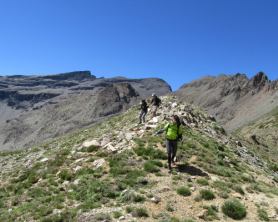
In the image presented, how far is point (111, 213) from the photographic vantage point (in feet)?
24.0

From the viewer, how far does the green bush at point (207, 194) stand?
823 centimetres

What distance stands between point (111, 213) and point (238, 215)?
16.6 ft

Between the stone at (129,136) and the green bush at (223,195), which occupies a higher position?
the stone at (129,136)

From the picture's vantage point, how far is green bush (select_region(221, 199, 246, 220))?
23.7 feet

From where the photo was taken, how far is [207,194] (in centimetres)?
834

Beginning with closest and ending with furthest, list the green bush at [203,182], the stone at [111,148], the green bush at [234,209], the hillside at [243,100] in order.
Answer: the green bush at [234,209] < the green bush at [203,182] < the stone at [111,148] < the hillside at [243,100]

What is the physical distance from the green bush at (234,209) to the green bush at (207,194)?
2.18ft

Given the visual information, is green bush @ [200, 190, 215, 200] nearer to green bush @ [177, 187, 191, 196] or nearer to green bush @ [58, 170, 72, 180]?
green bush @ [177, 187, 191, 196]

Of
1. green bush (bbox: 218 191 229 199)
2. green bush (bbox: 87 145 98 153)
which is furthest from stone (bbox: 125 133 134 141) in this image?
green bush (bbox: 218 191 229 199)

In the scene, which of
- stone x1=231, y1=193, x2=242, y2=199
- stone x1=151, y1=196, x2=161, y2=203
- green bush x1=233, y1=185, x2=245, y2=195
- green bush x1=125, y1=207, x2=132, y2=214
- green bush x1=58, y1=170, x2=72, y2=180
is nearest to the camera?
green bush x1=125, y1=207, x2=132, y2=214

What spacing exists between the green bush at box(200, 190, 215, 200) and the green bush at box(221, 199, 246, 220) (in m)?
0.66

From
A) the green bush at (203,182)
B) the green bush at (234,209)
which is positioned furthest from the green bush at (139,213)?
the green bush at (203,182)

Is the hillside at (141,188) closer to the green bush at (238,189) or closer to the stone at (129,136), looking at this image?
the green bush at (238,189)

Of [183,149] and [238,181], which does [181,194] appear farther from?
[183,149]
